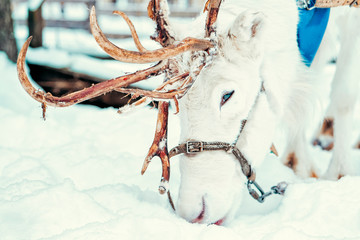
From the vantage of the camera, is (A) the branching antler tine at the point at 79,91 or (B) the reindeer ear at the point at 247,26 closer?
(A) the branching antler tine at the point at 79,91

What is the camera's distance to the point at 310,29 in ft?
7.88

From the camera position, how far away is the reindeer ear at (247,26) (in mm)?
1804

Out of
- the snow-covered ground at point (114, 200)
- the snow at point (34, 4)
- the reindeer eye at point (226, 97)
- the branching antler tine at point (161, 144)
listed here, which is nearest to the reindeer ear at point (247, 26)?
the reindeer eye at point (226, 97)

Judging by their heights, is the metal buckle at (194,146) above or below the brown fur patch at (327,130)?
above

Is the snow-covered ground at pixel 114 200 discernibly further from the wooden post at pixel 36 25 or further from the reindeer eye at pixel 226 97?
the wooden post at pixel 36 25

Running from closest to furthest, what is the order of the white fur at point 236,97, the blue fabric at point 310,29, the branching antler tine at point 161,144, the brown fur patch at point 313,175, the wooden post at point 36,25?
the white fur at point 236,97 → the branching antler tine at point 161,144 → the blue fabric at point 310,29 → the brown fur patch at point 313,175 → the wooden post at point 36,25

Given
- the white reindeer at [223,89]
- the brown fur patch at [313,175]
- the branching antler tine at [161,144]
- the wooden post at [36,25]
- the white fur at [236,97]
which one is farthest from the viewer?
the wooden post at [36,25]

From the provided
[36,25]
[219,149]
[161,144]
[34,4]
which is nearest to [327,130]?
[219,149]

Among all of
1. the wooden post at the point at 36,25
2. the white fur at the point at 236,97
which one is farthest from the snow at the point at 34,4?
the white fur at the point at 236,97

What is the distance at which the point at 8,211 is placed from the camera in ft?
6.19

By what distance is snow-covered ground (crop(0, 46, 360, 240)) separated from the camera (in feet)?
5.83

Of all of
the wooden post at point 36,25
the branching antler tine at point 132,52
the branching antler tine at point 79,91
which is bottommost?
the wooden post at point 36,25

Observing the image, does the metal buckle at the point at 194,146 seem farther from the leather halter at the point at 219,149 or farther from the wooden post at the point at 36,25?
the wooden post at the point at 36,25

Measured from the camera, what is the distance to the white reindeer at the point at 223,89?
1734 mm
